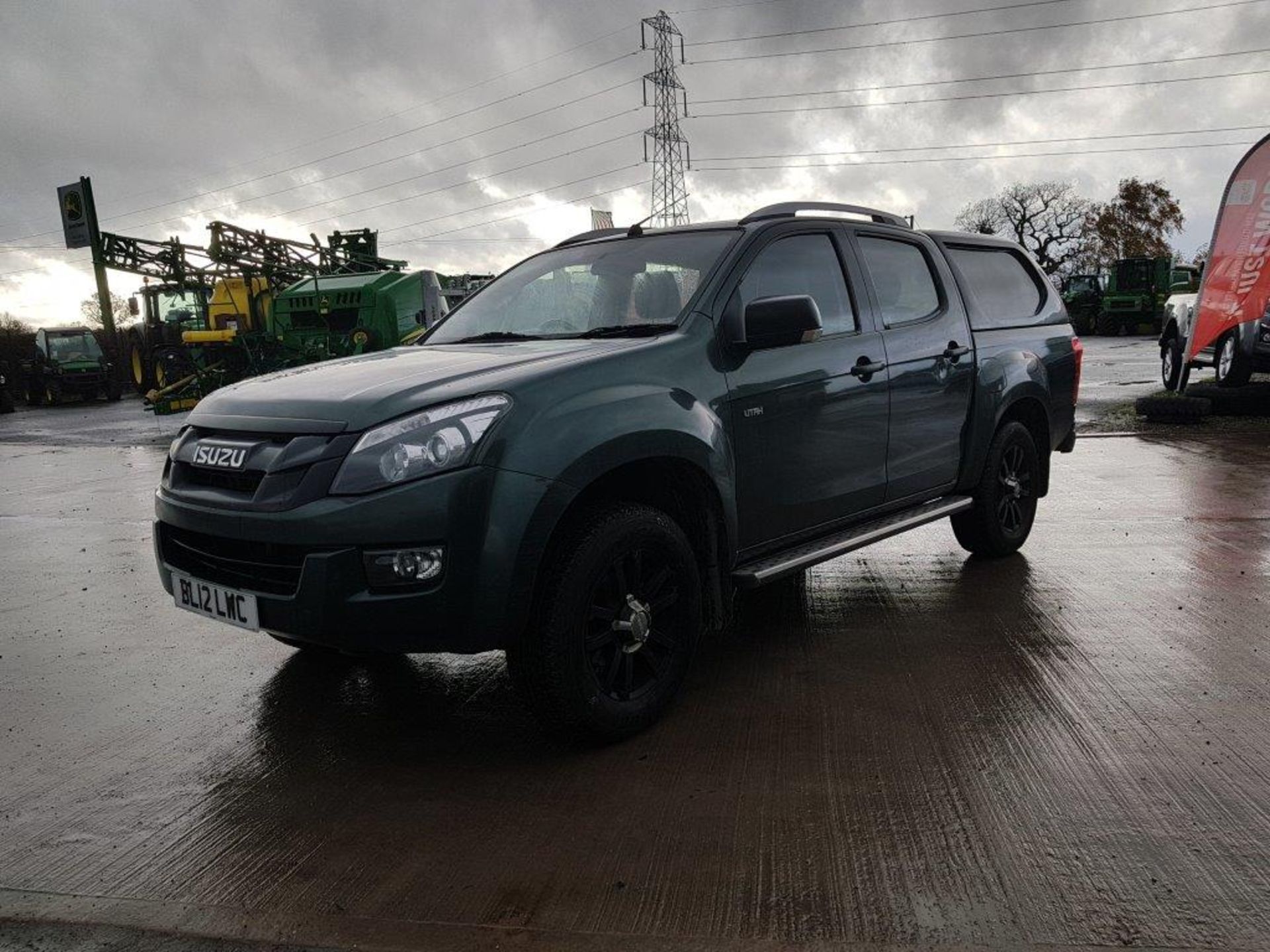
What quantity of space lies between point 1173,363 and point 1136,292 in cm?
2571

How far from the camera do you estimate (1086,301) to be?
38.5m

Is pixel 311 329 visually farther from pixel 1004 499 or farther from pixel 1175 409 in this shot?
pixel 1004 499

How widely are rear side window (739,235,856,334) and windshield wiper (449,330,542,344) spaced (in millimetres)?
879

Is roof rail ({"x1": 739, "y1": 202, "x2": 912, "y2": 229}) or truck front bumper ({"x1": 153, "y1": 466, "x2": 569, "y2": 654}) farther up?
roof rail ({"x1": 739, "y1": 202, "x2": 912, "y2": 229})

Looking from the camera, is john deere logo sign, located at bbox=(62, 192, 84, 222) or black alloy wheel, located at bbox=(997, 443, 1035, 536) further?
john deere logo sign, located at bbox=(62, 192, 84, 222)

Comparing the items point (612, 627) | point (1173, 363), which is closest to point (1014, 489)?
point (612, 627)

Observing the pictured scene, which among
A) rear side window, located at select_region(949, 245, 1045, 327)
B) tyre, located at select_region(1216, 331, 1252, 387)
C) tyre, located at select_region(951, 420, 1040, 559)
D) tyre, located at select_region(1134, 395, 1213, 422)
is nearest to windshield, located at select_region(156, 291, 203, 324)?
tyre, located at select_region(1134, 395, 1213, 422)

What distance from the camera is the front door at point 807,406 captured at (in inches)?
143

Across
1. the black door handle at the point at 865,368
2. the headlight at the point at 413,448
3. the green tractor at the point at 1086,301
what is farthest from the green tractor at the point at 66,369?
the green tractor at the point at 1086,301

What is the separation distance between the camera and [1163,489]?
7.18 meters

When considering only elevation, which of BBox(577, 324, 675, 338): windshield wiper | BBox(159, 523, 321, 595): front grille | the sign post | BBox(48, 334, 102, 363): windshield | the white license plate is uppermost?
the sign post

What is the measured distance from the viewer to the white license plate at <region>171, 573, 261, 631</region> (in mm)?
2957

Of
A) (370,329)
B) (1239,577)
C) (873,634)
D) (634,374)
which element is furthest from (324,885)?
(370,329)

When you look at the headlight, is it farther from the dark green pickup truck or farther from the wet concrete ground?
the wet concrete ground
